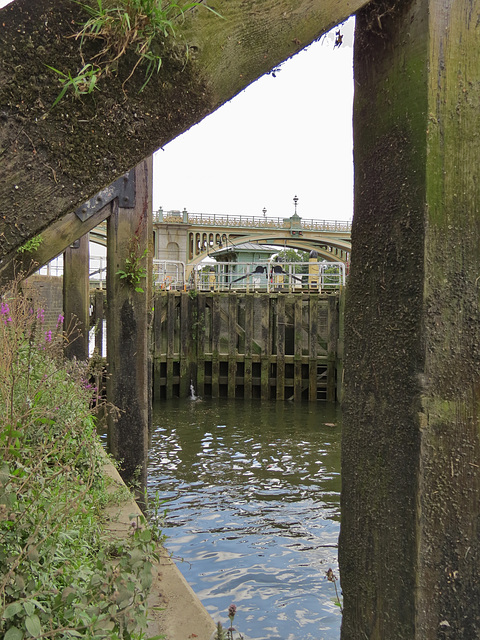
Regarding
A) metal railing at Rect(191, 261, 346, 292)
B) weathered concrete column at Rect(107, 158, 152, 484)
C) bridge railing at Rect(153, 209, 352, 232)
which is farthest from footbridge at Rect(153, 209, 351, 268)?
weathered concrete column at Rect(107, 158, 152, 484)

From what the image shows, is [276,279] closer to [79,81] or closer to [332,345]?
[332,345]

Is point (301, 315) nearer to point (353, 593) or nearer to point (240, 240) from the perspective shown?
point (353, 593)

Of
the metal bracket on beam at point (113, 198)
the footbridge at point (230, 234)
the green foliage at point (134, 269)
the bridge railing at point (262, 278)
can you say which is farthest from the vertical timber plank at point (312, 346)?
the footbridge at point (230, 234)

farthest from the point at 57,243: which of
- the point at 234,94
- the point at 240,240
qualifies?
the point at 240,240

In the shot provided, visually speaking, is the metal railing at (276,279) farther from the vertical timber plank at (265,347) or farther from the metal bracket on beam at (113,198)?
the metal bracket on beam at (113,198)

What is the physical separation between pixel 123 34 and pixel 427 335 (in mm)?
957

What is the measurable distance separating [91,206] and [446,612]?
170 inches

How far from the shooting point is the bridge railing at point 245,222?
52625 millimetres

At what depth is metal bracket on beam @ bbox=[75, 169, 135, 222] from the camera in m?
4.96

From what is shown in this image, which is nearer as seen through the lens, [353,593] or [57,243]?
[353,593]

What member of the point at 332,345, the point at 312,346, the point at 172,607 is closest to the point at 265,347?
the point at 312,346

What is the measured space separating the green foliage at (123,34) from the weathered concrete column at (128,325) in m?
3.92

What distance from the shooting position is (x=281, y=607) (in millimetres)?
5012

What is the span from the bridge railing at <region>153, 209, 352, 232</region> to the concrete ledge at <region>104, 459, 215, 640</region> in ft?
161
